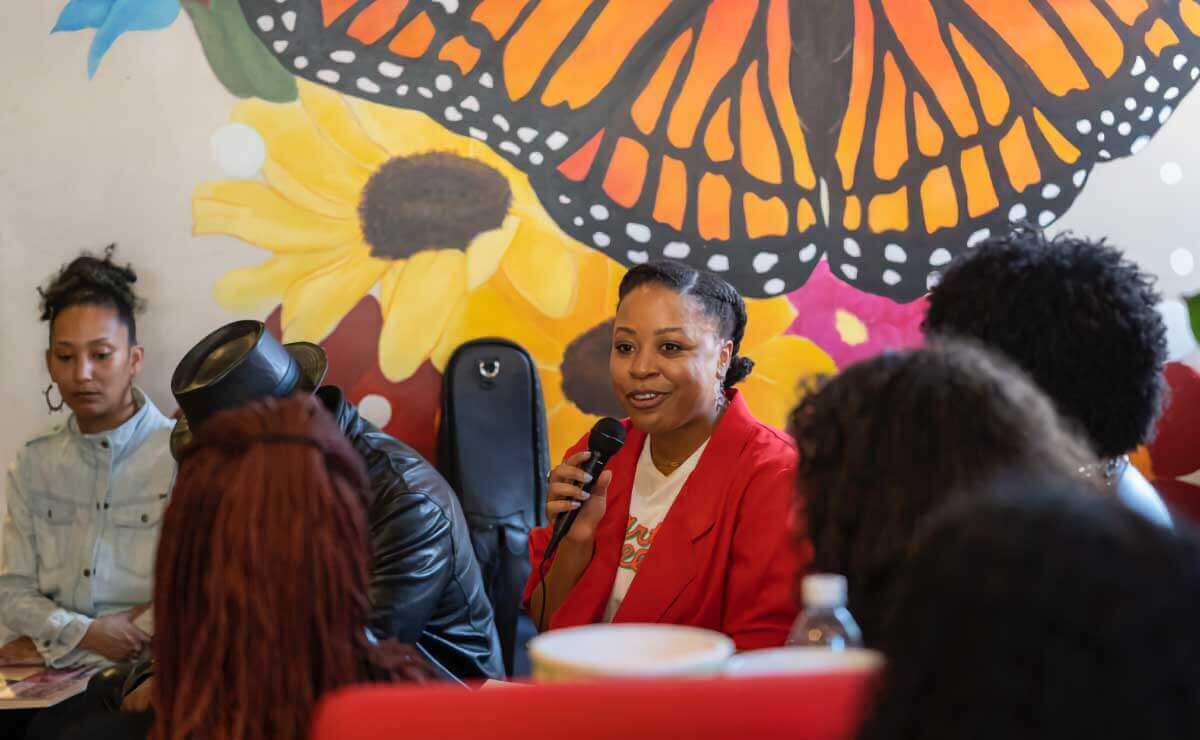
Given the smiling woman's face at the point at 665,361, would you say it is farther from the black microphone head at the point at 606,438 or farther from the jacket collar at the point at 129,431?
the jacket collar at the point at 129,431

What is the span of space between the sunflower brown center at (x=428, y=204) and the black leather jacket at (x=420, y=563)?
35.9 inches

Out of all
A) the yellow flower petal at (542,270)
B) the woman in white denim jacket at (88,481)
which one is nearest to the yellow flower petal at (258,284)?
the woman in white denim jacket at (88,481)

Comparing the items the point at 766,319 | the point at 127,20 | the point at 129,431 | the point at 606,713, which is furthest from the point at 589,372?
the point at 606,713

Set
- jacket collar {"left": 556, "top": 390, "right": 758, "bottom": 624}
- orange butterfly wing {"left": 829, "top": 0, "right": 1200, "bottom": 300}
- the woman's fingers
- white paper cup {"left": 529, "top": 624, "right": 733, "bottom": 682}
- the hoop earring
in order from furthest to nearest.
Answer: orange butterfly wing {"left": 829, "top": 0, "right": 1200, "bottom": 300}, the hoop earring, the woman's fingers, jacket collar {"left": 556, "top": 390, "right": 758, "bottom": 624}, white paper cup {"left": 529, "top": 624, "right": 733, "bottom": 682}

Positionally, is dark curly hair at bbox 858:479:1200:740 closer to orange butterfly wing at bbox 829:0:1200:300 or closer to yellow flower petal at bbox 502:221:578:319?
yellow flower petal at bbox 502:221:578:319

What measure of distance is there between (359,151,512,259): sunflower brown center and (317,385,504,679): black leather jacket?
2.99 feet

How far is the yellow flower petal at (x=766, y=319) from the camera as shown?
3461 mm

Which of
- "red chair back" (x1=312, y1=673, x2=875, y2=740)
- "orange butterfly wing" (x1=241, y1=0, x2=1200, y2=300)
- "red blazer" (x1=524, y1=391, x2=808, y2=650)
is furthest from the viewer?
"orange butterfly wing" (x1=241, y1=0, x2=1200, y2=300)

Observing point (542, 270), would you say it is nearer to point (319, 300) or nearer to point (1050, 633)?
point (319, 300)

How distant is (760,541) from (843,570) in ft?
3.17

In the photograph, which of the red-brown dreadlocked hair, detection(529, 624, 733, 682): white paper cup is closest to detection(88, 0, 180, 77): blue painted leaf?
the red-brown dreadlocked hair

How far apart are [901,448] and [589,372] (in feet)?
7.60

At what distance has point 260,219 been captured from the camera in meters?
3.32

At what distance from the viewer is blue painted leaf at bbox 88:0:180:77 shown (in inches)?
130
